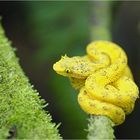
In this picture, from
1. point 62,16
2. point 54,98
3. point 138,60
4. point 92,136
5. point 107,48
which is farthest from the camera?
point 62,16

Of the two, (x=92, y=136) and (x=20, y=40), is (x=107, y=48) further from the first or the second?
(x=20, y=40)

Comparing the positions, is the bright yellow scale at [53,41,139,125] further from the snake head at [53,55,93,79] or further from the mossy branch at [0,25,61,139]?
the mossy branch at [0,25,61,139]

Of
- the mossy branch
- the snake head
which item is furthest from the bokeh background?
the mossy branch

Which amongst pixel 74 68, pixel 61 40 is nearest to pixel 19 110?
pixel 74 68

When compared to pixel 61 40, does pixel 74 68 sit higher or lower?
higher

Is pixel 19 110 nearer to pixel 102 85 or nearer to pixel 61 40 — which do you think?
pixel 102 85

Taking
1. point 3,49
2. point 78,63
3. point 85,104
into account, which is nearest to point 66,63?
point 78,63
